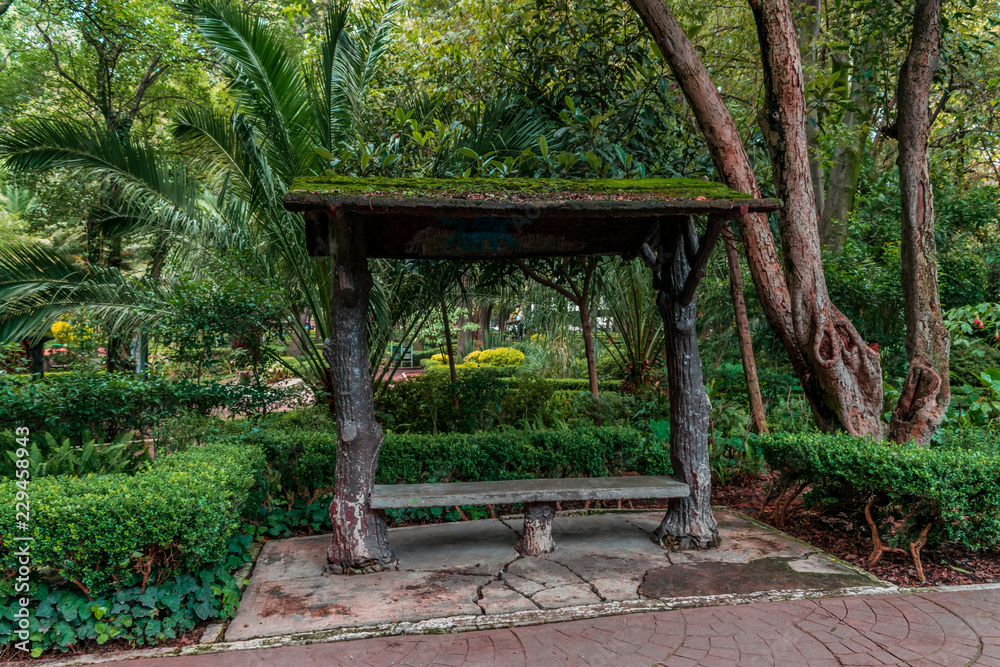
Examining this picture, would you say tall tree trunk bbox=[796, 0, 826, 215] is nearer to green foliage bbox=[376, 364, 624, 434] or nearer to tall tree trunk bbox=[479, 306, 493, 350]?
green foliage bbox=[376, 364, 624, 434]

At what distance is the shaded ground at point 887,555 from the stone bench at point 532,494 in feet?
4.24

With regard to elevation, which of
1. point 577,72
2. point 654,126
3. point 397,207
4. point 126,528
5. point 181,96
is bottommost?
point 126,528

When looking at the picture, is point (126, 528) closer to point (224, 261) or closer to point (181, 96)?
point (224, 261)

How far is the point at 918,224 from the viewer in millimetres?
5398

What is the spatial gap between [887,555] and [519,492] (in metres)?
2.76

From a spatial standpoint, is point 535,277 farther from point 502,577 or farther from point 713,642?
point 713,642

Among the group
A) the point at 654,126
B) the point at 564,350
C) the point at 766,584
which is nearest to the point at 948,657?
the point at 766,584

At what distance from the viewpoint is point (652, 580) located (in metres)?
3.76

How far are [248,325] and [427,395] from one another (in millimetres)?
2574

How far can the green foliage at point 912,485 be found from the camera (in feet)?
12.1

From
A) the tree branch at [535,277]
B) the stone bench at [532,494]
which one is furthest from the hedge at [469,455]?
the tree branch at [535,277]

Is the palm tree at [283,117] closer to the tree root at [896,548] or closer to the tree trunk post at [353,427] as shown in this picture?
the tree trunk post at [353,427]

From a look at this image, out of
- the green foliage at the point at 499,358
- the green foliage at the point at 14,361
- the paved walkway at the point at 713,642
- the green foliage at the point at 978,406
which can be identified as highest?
the green foliage at the point at 14,361

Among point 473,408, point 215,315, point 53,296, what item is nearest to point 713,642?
point 473,408
